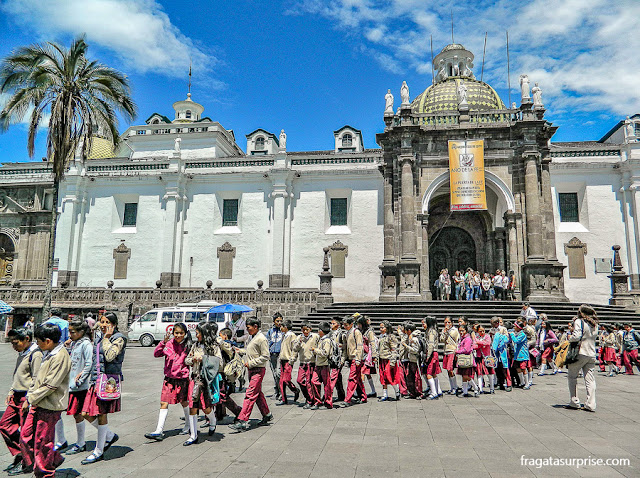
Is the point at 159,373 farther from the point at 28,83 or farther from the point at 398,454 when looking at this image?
the point at 28,83

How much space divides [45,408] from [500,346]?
9.42 metres

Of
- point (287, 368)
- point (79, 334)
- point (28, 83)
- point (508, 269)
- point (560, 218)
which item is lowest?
point (287, 368)

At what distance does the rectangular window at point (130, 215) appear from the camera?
3114 centimetres

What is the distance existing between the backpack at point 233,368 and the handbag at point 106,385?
1.67 m

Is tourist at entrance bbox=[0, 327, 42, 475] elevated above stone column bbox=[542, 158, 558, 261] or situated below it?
below

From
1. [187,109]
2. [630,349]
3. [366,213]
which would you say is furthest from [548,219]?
[187,109]

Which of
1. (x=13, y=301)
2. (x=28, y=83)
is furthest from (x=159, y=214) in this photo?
(x=28, y=83)

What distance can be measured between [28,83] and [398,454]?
2046 cm

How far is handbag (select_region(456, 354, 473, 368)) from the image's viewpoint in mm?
9805

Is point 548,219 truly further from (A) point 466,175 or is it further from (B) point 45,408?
(B) point 45,408

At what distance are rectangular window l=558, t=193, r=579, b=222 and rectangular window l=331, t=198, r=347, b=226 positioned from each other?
1309 centimetres

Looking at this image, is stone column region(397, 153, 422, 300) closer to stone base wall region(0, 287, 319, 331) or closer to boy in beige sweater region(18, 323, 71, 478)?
stone base wall region(0, 287, 319, 331)

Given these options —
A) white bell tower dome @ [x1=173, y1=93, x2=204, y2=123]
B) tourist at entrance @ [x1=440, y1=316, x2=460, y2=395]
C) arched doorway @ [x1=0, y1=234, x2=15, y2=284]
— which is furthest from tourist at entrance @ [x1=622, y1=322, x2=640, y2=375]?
white bell tower dome @ [x1=173, y1=93, x2=204, y2=123]

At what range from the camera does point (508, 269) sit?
2397cm
